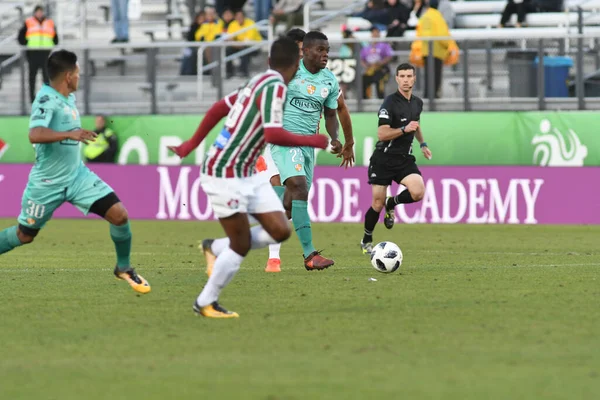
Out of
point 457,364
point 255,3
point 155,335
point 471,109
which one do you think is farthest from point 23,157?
point 457,364

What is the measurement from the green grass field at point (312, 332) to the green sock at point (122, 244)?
0.29m

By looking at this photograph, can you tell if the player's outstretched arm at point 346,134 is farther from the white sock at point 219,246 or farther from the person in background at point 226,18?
the person in background at point 226,18

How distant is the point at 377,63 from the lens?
22266 mm

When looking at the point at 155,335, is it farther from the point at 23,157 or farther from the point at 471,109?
the point at 23,157

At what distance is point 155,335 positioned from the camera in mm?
7836

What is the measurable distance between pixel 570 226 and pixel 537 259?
6.73 metres

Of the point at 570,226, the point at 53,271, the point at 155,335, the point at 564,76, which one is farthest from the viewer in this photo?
the point at 564,76

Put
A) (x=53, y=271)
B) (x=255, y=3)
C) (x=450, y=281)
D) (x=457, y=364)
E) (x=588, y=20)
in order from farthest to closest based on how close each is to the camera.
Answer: (x=255, y=3), (x=588, y=20), (x=53, y=271), (x=450, y=281), (x=457, y=364)

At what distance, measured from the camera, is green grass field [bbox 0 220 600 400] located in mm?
6160

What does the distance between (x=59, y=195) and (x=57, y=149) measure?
0.39 meters

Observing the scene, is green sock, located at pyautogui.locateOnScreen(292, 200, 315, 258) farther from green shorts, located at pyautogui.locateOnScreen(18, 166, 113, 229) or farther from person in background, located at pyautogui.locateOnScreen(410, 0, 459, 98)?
person in background, located at pyautogui.locateOnScreen(410, 0, 459, 98)

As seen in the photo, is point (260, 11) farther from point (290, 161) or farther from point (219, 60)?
point (290, 161)

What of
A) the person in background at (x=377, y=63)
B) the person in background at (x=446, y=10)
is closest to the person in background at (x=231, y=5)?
the person in background at (x=446, y=10)

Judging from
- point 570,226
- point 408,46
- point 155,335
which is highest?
point 408,46
